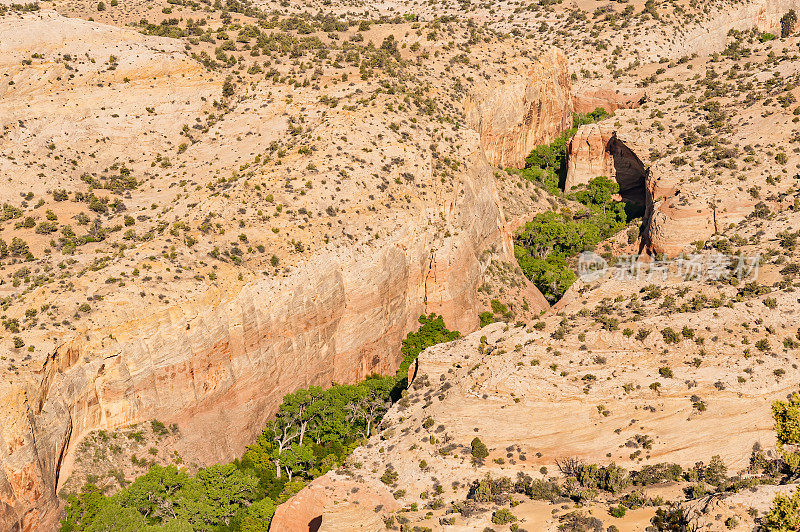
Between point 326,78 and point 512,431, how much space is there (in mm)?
50413

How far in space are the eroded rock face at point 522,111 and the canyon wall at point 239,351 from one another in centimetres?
1767

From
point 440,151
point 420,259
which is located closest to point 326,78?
point 440,151

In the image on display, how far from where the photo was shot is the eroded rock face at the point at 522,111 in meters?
112

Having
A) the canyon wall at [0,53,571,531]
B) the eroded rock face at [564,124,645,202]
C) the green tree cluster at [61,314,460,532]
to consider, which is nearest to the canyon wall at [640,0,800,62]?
the eroded rock face at [564,124,645,202]

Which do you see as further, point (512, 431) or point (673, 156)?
point (673, 156)

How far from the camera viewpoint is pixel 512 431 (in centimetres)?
6359

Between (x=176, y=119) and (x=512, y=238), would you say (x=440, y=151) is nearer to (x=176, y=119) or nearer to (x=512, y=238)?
(x=512, y=238)

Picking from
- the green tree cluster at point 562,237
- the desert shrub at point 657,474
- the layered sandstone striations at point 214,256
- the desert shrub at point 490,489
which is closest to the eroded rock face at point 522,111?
the layered sandstone striations at point 214,256

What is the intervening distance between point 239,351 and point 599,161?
63.5 m

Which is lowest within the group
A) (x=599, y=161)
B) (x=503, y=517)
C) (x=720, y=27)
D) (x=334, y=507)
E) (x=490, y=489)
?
(x=334, y=507)

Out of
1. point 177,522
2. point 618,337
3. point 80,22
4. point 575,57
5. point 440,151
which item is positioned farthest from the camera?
point 575,57

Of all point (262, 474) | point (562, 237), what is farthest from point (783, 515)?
point (562, 237)

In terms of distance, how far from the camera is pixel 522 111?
119000 millimetres

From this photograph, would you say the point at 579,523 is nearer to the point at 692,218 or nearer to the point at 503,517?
the point at 503,517
